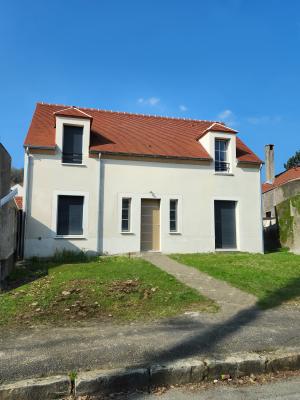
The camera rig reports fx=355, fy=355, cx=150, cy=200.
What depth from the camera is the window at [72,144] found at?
1524 centimetres

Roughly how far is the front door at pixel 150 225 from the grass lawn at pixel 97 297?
197 inches

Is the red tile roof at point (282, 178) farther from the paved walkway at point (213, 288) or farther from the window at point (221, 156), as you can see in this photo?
the paved walkway at point (213, 288)

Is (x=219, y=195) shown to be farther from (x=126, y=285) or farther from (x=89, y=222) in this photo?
(x=126, y=285)

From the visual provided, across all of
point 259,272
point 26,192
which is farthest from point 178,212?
point 26,192

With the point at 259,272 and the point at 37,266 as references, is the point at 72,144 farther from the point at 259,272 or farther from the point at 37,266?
the point at 259,272

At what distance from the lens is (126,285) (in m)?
8.82

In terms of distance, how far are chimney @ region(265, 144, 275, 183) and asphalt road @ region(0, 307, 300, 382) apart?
23108 mm

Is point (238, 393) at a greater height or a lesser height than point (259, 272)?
lesser

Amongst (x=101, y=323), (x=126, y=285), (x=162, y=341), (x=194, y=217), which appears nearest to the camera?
(x=162, y=341)

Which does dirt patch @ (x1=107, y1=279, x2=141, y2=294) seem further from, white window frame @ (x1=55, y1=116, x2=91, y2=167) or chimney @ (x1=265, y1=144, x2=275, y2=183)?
chimney @ (x1=265, y1=144, x2=275, y2=183)

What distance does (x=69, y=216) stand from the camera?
14.9 m

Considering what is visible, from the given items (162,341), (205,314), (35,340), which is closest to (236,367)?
(162,341)

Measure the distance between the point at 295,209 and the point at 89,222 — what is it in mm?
9785

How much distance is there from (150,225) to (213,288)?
286 inches
